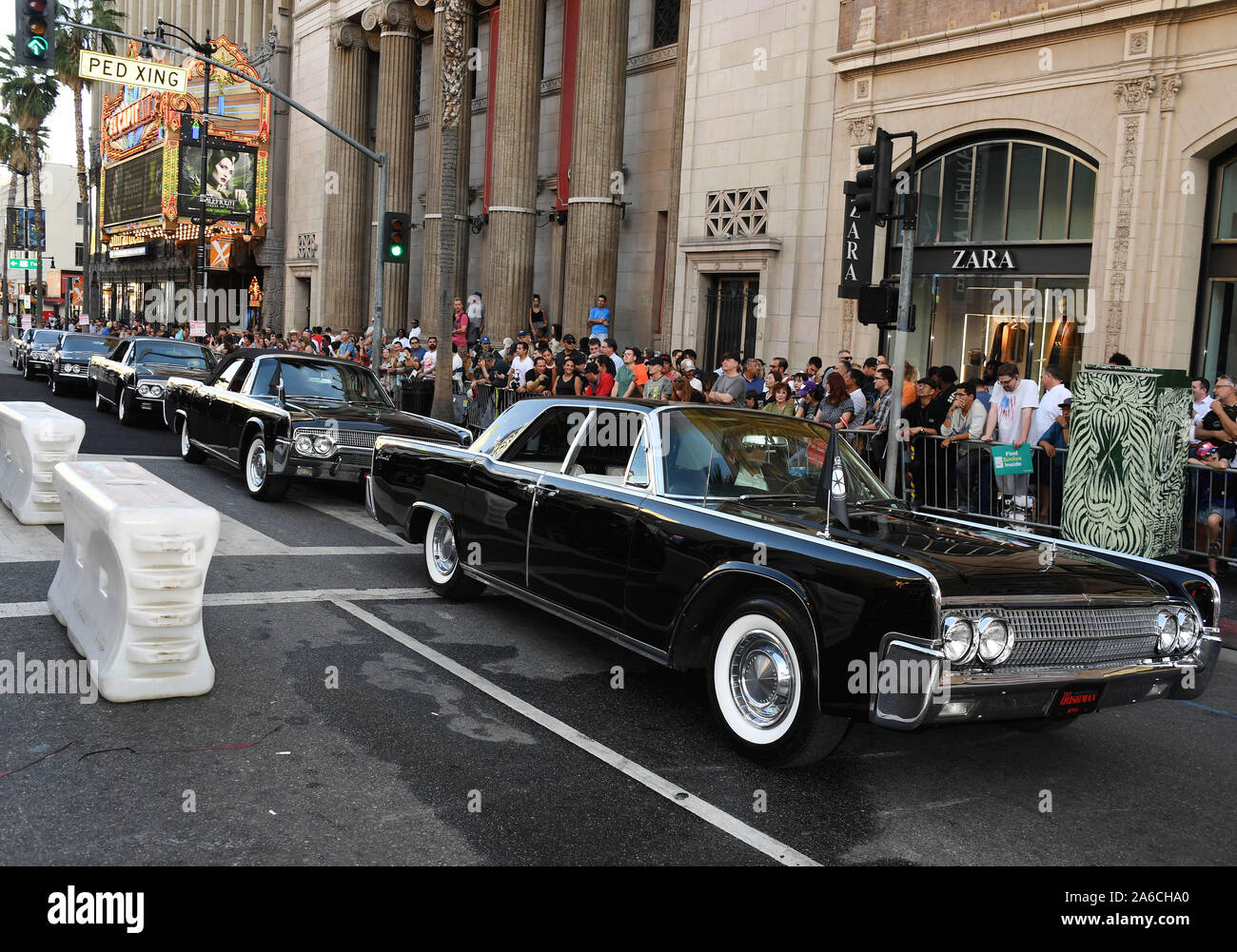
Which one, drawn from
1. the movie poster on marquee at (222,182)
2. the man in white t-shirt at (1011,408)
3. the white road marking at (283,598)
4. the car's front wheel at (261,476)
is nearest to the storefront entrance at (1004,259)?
the man in white t-shirt at (1011,408)

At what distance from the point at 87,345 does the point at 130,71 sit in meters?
7.90

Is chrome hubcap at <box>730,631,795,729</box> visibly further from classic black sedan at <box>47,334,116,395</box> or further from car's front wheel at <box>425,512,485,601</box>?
classic black sedan at <box>47,334,116,395</box>

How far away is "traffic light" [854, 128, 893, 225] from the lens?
10.4 metres

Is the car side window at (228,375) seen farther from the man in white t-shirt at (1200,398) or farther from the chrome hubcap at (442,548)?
the man in white t-shirt at (1200,398)

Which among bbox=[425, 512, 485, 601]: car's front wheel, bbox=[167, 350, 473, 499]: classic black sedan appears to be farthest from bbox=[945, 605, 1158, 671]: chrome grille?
bbox=[167, 350, 473, 499]: classic black sedan

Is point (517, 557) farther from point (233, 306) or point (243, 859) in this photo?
point (233, 306)

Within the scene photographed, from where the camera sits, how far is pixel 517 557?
6734 mm

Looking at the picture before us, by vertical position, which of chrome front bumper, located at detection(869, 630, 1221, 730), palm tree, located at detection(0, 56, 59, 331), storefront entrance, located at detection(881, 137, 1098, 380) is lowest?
chrome front bumper, located at detection(869, 630, 1221, 730)

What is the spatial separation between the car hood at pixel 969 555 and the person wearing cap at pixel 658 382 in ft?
27.9

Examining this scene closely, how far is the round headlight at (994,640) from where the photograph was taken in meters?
4.44

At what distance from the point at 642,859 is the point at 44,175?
420 ft

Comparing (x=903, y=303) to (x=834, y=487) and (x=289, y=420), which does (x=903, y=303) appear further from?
(x=289, y=420)

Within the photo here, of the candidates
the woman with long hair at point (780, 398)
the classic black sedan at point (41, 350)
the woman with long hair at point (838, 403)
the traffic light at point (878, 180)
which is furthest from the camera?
the classic black sedan at point (41, 350)

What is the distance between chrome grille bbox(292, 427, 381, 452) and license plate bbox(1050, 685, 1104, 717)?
7.95 metres
